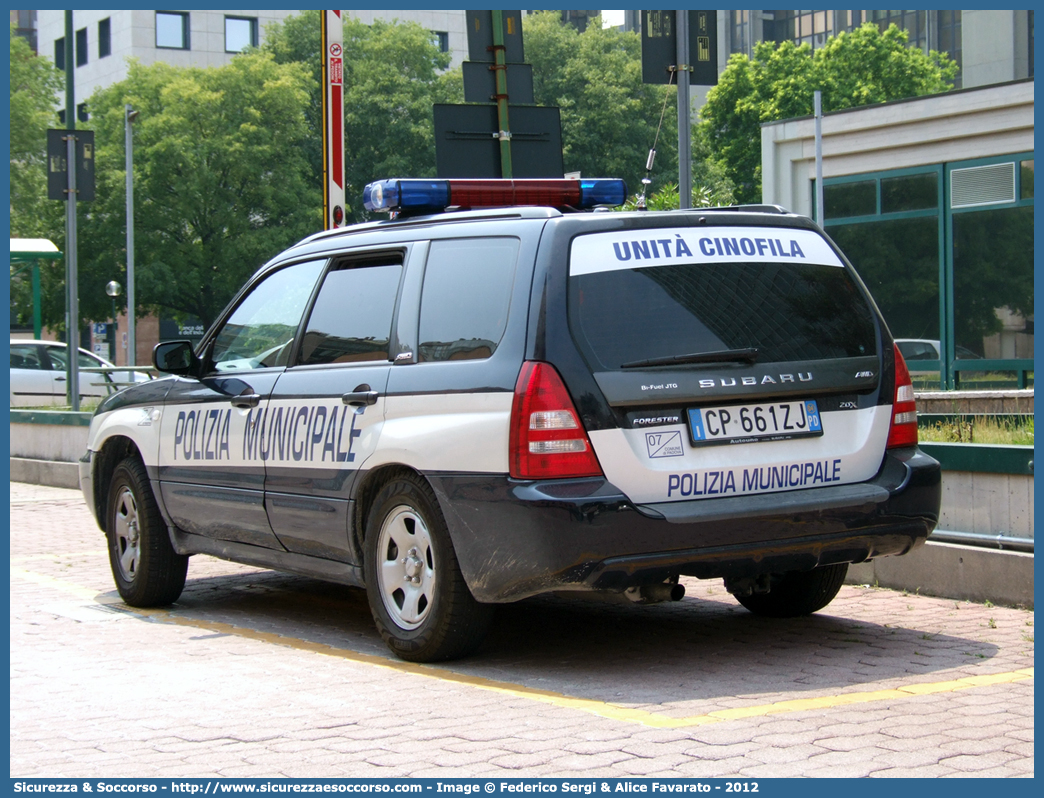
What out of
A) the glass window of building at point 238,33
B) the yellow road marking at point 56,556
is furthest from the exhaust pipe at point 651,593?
the glass window of building at point 238,33

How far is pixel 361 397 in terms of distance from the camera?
621 cm

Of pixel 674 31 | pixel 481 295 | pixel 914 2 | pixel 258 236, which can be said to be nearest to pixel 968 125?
pixel 674 31

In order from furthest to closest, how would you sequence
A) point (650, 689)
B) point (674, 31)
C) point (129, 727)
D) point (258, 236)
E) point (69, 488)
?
point (258, 236) → point (69, 488) → point (674, 31) → point (650, 689) → point (129, 727)

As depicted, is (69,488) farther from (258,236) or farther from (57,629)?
(258,236)

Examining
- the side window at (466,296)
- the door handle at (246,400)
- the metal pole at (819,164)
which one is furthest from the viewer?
the metal pole at (819,164)

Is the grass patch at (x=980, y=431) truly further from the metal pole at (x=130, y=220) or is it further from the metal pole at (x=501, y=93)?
the metal pole at (x=130, y=220)

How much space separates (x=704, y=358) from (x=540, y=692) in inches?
56.3

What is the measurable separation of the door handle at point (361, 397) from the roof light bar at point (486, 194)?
3.27 feet

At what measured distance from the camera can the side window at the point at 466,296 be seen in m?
5.77

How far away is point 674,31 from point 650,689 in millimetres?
6896

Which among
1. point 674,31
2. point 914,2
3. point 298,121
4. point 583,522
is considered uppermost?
point 914,2

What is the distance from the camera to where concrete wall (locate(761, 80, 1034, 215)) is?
2202cm

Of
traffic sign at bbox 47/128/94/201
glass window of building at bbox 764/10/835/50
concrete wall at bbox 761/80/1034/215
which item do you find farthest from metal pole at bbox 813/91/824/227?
glass window of building at bbox 764/10/835/50

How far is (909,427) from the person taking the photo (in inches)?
243
